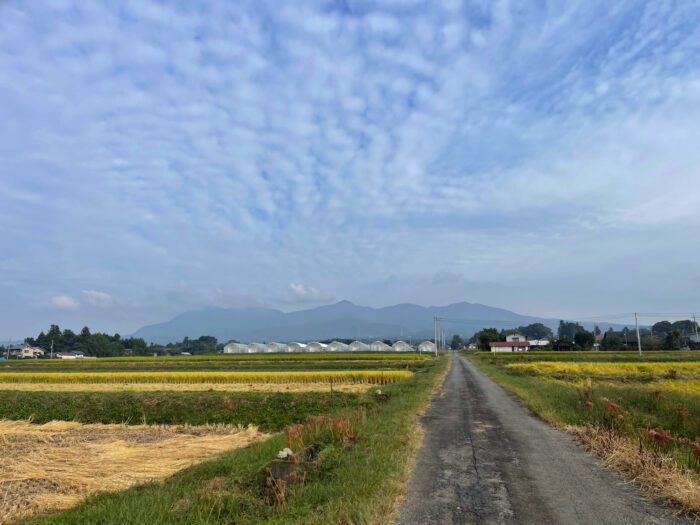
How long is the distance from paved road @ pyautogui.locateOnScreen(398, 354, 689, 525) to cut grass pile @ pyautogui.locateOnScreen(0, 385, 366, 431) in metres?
9.15

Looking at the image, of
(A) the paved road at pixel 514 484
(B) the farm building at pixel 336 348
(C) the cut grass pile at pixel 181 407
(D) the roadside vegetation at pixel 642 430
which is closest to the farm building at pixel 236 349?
(B) the farm building at pixel 336 348

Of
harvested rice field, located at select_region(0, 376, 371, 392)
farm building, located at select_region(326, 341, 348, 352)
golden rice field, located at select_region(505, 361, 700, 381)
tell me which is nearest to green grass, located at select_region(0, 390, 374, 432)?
harvested rice field, located at select_region(0, 376, 371, 392)

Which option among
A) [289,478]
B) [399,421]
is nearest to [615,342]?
[399,421]

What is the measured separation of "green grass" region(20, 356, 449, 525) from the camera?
670 centimetres

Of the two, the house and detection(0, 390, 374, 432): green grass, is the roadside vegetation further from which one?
the house

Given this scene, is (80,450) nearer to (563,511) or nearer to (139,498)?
(139,498)

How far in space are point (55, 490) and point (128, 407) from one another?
14.0 metres

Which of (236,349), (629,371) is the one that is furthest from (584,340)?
(236,349)

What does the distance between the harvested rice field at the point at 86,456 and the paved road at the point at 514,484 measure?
22.3ft

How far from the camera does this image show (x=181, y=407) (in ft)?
71.3

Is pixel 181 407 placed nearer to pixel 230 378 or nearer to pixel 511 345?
pixel 230 378

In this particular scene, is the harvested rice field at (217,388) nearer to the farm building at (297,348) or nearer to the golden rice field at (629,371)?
the golden rice field at (629,371)

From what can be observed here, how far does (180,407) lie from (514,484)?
18.7 metres

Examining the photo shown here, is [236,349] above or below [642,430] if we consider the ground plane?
below
